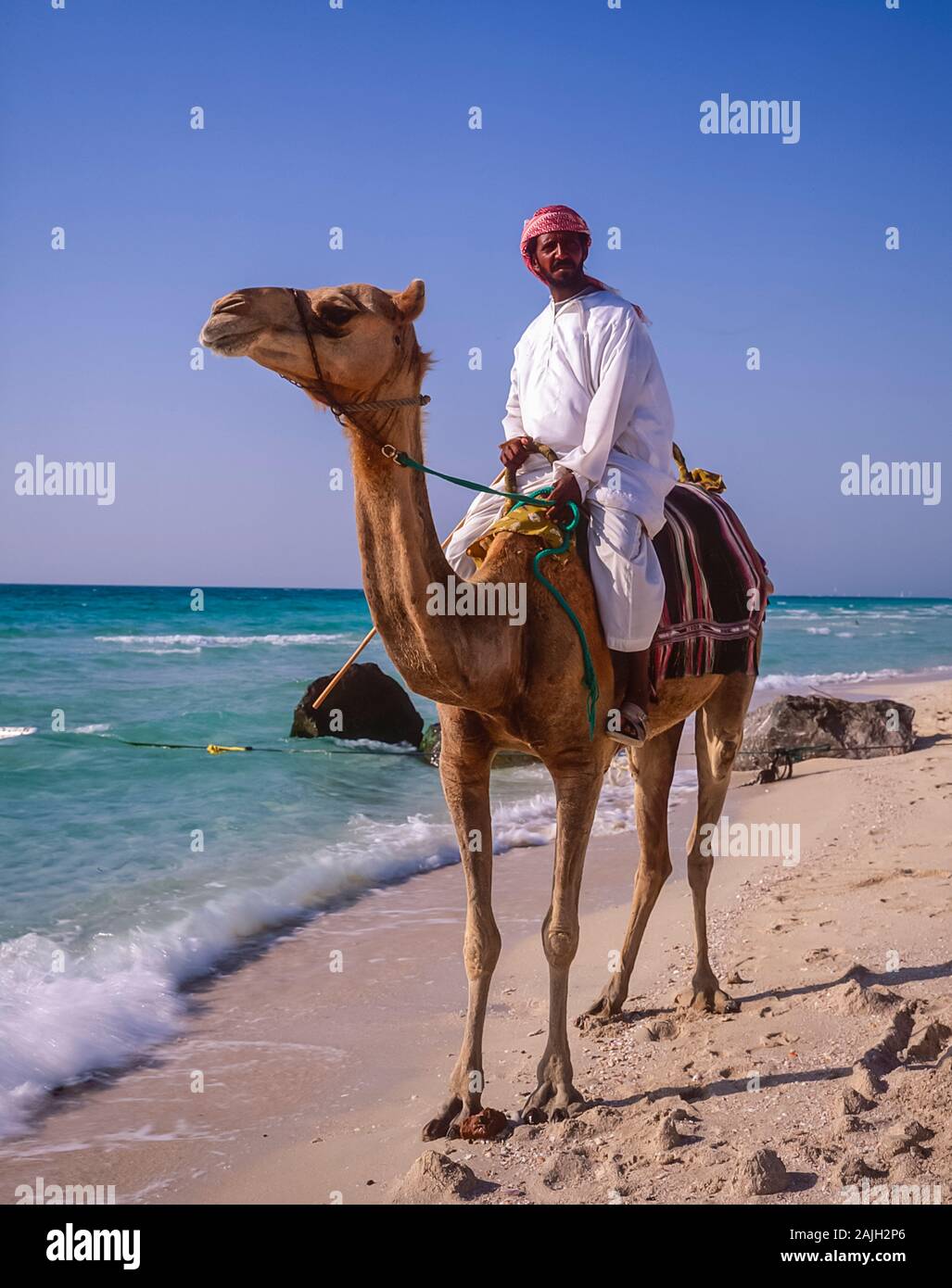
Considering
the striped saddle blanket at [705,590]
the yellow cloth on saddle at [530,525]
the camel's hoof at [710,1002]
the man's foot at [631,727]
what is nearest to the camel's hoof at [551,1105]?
the camel's hoof at [710,1002]

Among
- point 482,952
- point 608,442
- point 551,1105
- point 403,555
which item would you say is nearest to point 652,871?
point 482,952

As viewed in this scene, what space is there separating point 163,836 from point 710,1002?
6.38m

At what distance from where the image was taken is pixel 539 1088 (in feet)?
15.9

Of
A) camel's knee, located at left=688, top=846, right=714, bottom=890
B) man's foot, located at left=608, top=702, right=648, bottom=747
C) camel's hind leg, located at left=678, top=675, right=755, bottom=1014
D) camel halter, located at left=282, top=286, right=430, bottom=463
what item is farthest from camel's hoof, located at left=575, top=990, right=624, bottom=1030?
camel halter, located at left=282, top=286, right=430, bottom=463

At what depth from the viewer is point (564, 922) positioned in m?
4.95

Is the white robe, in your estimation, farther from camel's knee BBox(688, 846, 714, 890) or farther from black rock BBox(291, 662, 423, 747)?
black rock BBox(291, 662, 423, 747)

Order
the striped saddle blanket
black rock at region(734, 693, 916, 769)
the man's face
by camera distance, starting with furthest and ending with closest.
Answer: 1. black rock at region(734, 693, 916, 769)
2. the striped saddle blanket
3. the man's face

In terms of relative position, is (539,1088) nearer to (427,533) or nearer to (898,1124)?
(898,1124)

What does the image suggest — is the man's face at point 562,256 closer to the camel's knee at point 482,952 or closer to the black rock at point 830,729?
the camel's knee at point 482,952

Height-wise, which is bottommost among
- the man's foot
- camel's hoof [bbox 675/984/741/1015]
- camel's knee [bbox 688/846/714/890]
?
camel's hoof [bbox 675/984/741/1015]

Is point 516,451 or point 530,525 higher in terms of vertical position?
point 516,451

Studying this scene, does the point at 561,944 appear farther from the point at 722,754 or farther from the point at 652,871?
the point at 722,754

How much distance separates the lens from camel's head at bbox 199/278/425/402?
3697 mm
